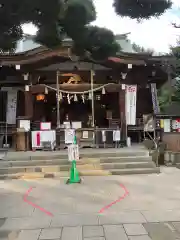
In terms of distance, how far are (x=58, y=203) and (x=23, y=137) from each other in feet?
20.3

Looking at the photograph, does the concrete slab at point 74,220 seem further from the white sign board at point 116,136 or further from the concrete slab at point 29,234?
the white sign board at point 116,136

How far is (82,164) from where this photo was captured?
10742mm

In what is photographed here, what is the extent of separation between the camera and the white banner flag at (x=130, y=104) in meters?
14.0

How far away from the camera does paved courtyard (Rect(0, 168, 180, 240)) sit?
16.8ft

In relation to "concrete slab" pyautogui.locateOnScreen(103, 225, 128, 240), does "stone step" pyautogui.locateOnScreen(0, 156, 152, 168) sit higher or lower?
higher

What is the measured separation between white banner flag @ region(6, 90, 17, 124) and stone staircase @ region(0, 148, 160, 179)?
361 centimetres

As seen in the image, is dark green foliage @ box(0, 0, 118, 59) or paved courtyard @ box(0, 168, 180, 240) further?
paved courtyard @ box(0, 168, 180, 240)

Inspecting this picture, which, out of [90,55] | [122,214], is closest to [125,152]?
[122,214]

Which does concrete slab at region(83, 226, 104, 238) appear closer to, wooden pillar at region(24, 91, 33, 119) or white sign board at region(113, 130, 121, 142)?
white sign board at region(113, 130, 121, 142)

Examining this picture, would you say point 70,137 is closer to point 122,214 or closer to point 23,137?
point 23,137

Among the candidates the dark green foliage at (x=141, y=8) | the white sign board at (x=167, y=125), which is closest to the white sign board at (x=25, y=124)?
the white sign board at (x=167, y=125)

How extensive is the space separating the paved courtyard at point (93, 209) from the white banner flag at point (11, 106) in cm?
567

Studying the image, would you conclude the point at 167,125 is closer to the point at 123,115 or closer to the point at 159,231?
the point at 123,115

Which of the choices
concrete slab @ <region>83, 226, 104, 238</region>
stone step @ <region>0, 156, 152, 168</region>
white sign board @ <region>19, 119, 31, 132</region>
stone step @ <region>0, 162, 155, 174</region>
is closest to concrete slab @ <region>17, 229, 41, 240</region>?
concrete slab @ <region>83, 226, 104, 238</region>
